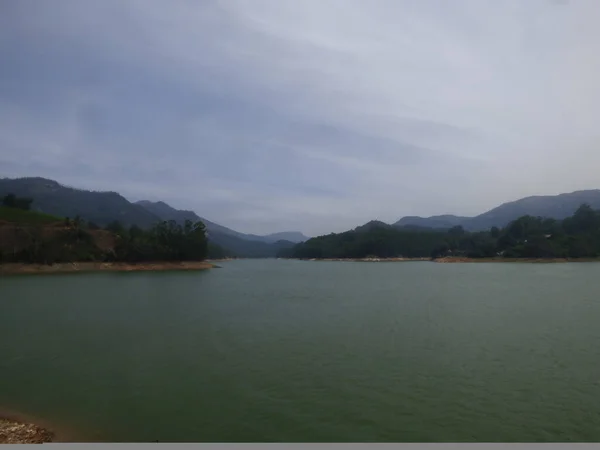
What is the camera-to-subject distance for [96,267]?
70062 millimetres

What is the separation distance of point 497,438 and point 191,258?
263 feet

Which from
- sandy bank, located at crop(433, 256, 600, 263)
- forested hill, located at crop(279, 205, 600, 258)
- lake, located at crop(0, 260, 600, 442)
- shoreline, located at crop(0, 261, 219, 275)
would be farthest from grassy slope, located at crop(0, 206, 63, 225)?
forested hill, located at crop(279, 205, 600, 258)

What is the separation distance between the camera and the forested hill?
310 feet

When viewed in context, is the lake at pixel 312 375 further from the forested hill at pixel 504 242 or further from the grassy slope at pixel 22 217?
the forested hill at pixel 504 242

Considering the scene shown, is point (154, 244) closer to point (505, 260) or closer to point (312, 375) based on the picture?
point (312, 375)

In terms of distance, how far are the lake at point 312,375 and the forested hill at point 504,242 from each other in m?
85.4

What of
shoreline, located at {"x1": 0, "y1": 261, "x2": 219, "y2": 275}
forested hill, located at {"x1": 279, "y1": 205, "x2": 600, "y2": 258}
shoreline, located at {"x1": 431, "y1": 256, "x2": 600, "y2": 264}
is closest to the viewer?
shoreline, located at {"x1": 0, "y1": 261, "x2": 219, "y2": 275}

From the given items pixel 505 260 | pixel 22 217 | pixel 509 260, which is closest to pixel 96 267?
pixel 22 217

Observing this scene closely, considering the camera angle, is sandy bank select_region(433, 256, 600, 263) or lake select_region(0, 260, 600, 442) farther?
sandy bank select_region(433, 256, 600, 263)

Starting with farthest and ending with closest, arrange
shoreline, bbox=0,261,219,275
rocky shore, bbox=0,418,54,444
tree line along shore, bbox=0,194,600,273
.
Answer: tree line along shore, bbox=0,194,600,273
shoreline, bbox=0,261,219,275
rocky shore, bbox=0,418,54,444

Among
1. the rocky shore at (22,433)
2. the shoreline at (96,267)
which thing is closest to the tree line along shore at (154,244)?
the shoreline at (96,267)

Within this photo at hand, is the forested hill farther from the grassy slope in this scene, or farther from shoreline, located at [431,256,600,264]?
the grassy slope

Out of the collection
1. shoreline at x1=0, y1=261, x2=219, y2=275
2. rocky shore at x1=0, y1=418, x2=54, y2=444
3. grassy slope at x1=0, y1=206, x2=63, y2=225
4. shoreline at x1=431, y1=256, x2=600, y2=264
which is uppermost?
grassy slope at x1=0, y1=206, x2=63, y2=225

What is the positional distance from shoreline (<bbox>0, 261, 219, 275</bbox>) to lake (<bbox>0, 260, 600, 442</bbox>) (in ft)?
159
